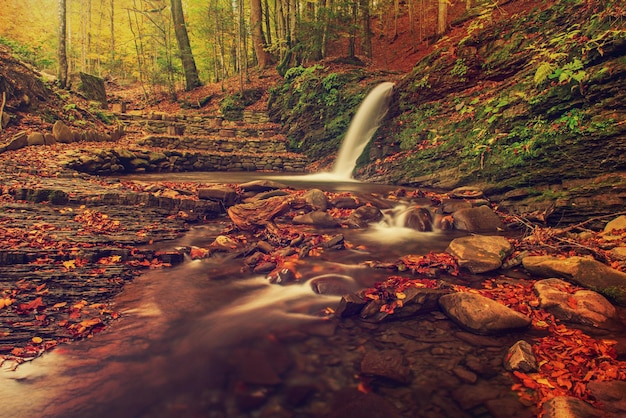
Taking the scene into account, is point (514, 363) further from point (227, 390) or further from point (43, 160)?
point (43, 160)

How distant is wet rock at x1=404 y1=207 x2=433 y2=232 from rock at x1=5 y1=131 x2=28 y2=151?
41.6ft

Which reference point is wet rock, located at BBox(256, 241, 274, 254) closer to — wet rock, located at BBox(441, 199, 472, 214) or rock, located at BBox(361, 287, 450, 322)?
rock, located at BBox(361, 287, 450, 322)

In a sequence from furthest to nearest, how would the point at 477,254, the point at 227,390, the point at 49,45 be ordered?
the point at 49,45, the point at 477,254, the point at 227,390

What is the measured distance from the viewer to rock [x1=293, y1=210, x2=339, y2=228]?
7.84 metres

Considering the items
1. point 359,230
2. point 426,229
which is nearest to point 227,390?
point 359,230

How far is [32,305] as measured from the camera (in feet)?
11.8

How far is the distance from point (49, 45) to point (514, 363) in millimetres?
41817

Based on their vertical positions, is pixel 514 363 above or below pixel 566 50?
below

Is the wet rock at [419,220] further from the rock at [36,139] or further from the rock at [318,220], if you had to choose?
the rock at [36,139]

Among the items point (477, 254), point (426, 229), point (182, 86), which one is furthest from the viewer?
point (182, 86)

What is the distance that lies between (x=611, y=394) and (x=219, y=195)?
8265mm

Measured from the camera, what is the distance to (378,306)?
4043 millimetres

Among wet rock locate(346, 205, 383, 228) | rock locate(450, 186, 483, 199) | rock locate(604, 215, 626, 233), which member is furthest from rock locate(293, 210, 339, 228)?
rock locate(604, 215, 626, 233)

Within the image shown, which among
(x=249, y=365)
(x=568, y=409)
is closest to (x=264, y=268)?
(x=249, y=365)
